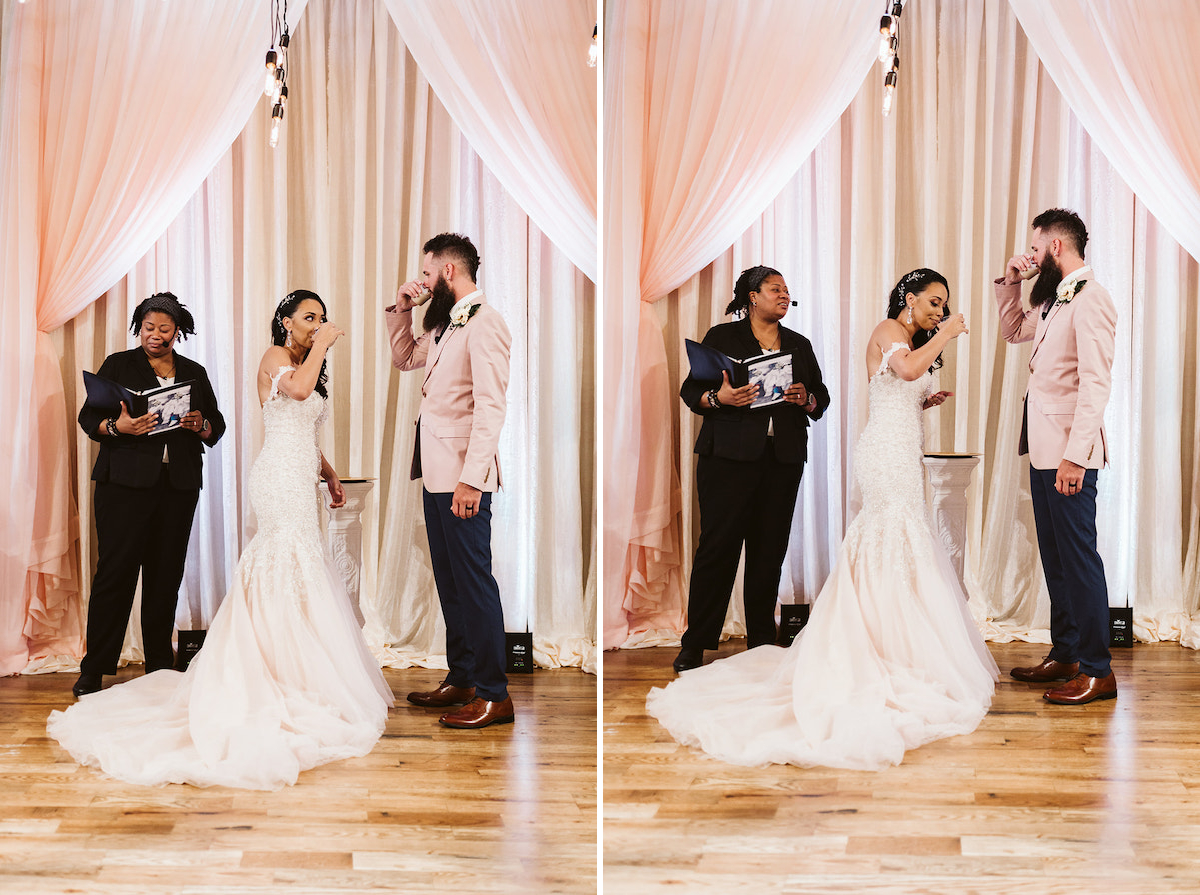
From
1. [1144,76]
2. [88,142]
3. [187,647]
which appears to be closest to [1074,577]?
[1144,76]

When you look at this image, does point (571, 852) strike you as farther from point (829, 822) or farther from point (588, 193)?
point (588, 193)

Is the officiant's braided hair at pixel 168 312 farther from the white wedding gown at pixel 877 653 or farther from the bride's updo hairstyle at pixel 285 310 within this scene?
the white wedding gown at pixel 877 653

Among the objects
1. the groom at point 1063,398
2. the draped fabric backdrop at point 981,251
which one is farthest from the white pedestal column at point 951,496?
the groom at point 1063,398

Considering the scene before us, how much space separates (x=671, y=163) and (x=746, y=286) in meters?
0.37

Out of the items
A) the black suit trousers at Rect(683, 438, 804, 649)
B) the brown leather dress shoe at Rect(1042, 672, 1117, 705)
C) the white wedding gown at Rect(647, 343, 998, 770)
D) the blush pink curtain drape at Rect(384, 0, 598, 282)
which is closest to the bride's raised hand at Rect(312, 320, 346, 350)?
the blush pink curtain drape at Rect(384, 0, 598, 282)

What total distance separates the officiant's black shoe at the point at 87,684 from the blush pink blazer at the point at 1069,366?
2.37 meters

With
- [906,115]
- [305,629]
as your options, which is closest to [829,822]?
[305,629]

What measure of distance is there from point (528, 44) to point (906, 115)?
95 centimetres

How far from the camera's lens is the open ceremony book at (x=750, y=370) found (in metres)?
2.29

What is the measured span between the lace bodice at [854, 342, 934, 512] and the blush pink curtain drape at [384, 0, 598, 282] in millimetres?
820

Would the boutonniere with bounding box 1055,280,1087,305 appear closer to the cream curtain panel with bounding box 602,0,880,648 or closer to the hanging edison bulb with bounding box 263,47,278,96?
the cream curtain panel with bounding box 602,0,880,648

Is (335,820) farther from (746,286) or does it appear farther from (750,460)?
(746,286)

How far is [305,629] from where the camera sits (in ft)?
7.68

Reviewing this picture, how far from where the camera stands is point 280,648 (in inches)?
91.6
